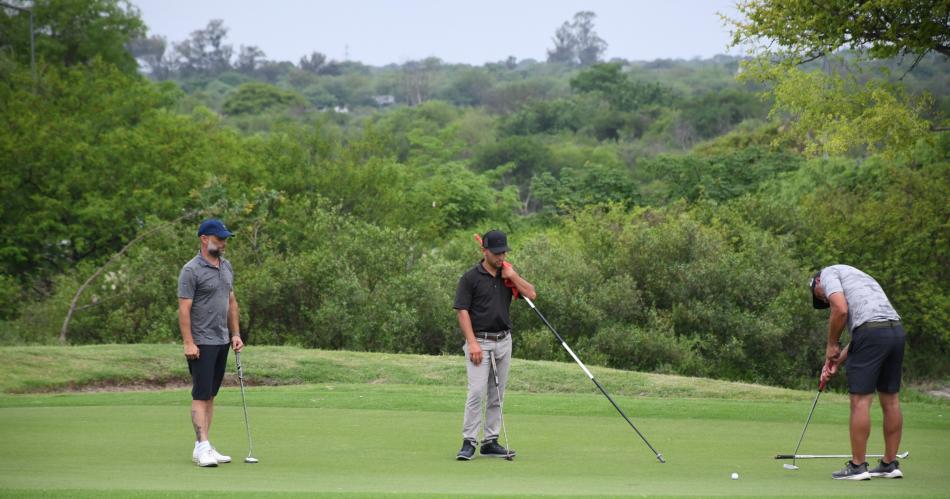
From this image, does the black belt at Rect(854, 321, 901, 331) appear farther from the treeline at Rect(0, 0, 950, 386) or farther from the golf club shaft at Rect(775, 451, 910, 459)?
the treeline at Rect(0, 0, 950, 386)

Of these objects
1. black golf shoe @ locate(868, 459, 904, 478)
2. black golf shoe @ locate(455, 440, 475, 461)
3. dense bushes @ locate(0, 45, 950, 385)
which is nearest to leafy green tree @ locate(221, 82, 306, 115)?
dense bushes @ locate(0, 45, 950, 385)

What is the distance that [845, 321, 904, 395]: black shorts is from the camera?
1016cm

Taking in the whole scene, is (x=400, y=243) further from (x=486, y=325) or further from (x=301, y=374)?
(x=486, y=325)

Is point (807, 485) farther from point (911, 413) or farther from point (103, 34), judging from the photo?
point (103, 34)

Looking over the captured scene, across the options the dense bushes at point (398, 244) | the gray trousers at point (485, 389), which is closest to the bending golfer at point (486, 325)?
the gray trousers at point (485, 389)

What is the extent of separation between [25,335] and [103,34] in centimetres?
4079

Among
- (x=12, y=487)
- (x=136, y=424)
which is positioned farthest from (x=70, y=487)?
(x=136, y=424)

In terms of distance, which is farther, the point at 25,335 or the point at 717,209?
the point at 717,209

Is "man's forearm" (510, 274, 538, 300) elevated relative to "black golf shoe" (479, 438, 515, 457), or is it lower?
elevated

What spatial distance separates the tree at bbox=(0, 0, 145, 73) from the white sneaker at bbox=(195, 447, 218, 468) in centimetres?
5730

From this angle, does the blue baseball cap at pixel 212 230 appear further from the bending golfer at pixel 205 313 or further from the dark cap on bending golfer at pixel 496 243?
the dark cap on bending golfer at pixel 496 243

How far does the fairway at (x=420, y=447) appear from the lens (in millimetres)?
9102

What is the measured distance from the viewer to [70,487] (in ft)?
28.3

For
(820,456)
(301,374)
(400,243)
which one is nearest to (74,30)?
(400,243)
